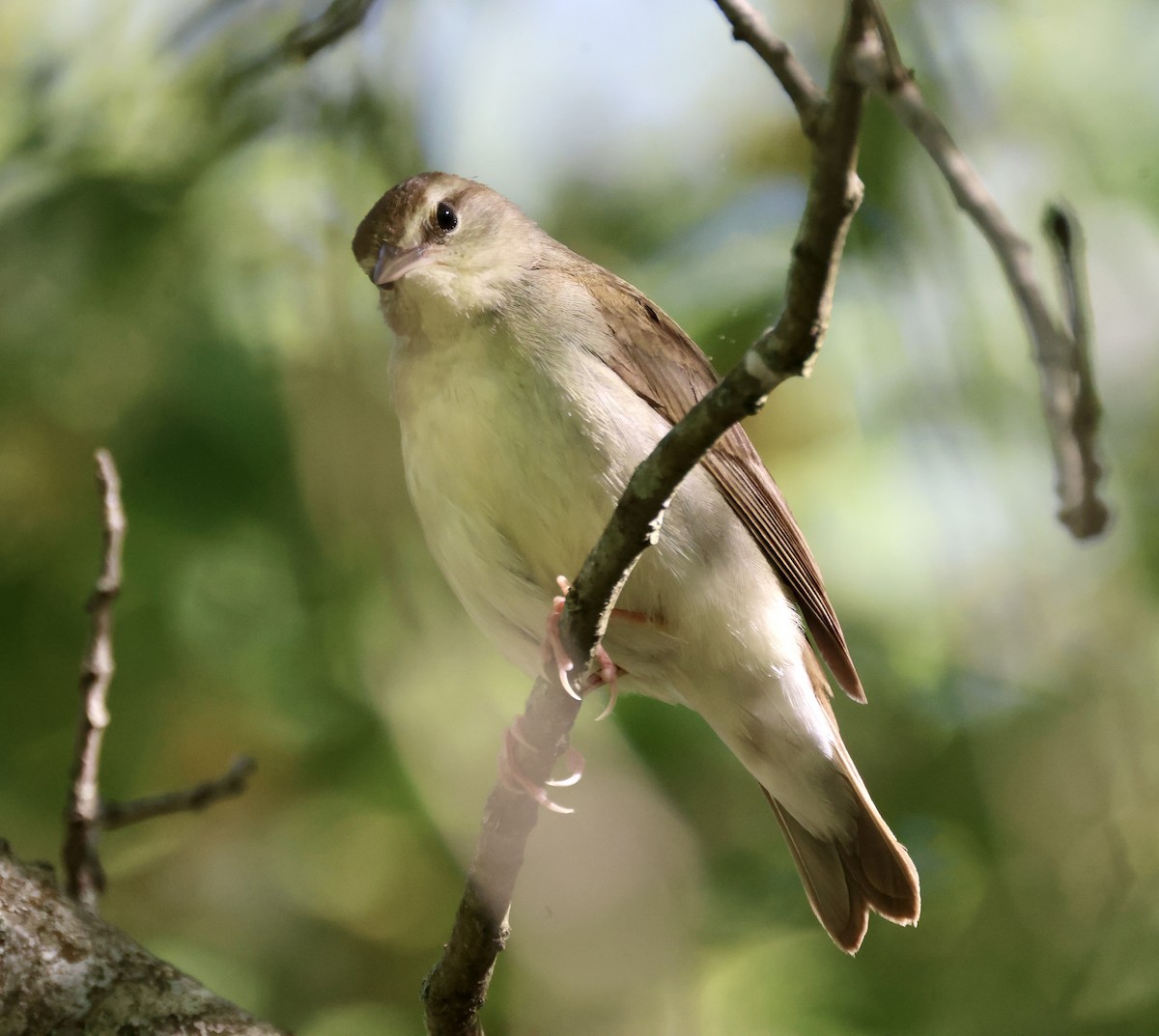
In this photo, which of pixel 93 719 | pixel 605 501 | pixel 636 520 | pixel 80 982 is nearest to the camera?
pixel 636 520

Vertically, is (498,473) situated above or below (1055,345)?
below

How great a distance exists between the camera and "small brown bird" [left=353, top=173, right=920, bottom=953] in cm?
326

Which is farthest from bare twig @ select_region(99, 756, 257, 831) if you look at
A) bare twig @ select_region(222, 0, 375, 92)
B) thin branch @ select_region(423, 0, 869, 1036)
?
bare twig @ select_region(222, 0, 375, 92)

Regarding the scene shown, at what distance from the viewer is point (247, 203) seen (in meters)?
4.91

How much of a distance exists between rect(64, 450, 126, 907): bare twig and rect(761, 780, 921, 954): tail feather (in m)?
1.90

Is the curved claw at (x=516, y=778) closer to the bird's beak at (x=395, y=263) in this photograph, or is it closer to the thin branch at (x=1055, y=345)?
the bird's beak at (x=395, y=263)

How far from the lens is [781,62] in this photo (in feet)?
5.79

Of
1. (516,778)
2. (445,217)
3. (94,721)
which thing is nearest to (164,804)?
(94,721)

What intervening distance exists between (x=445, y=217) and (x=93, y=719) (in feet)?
5.50

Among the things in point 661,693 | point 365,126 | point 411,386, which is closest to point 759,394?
point 411,386

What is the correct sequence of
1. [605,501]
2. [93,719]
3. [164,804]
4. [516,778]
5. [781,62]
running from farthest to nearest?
[164,804] → [93,719] → [605,501] → [516,778] → [781,62]

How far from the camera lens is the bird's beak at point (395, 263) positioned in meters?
3.58

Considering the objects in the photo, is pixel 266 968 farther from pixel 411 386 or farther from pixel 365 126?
pixel 365 126

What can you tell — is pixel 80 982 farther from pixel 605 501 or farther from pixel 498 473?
pixel 605 501
